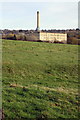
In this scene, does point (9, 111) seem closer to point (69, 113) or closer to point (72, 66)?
point (69, 113)

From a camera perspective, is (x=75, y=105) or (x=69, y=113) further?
(x=75, y=105)

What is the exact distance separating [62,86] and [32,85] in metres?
1.62

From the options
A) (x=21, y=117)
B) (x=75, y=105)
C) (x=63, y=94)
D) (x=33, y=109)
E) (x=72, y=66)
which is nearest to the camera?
(x=21, y=117)

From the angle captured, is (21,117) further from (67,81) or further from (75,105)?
(67,81)

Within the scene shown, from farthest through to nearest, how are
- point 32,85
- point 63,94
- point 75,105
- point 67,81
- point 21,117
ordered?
point 67,81
point 32,85
point 63,94
point 75,105
point 21,117

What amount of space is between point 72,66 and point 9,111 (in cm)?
875

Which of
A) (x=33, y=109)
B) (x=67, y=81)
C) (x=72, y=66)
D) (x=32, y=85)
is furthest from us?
(x=72, y=66)

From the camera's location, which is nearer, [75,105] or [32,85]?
[75,105]

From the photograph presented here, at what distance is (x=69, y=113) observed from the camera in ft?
25.7

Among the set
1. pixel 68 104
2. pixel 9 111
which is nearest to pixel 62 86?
pixel 68 104

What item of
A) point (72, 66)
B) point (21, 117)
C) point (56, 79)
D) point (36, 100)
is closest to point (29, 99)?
point (36, 100)

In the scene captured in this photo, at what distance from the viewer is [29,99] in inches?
352

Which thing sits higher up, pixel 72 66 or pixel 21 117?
pixel 72 66

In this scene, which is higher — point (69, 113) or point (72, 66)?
point (72, 66)
